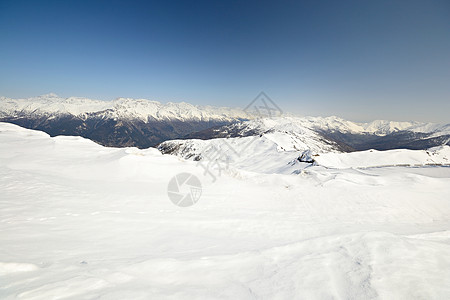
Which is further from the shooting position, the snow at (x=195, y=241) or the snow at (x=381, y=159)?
the snow at (x=381, y=159)

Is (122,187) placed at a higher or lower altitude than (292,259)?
higher

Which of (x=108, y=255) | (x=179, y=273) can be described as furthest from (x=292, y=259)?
(x=108, y=255)

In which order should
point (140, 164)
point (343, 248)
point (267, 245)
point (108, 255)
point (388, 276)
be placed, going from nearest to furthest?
point (388, 276)
point (108, 255)
point (343, 248)
point (267, 245)
point (140, 164)

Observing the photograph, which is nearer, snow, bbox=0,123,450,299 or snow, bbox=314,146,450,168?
snow, bbox=0,123,450,299

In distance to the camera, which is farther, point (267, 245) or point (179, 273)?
point (267, 245)

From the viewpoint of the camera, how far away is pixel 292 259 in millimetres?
6098

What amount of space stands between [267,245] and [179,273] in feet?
13.8

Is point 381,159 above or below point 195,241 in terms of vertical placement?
above

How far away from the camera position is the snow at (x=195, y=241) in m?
4.37

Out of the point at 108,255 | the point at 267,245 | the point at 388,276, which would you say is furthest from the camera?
the point at 267,245

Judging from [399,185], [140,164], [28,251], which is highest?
[140,164]

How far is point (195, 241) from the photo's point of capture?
305 inches

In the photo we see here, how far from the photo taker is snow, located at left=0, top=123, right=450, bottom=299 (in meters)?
4.37

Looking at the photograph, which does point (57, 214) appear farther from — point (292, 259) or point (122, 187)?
point (292, 259)
